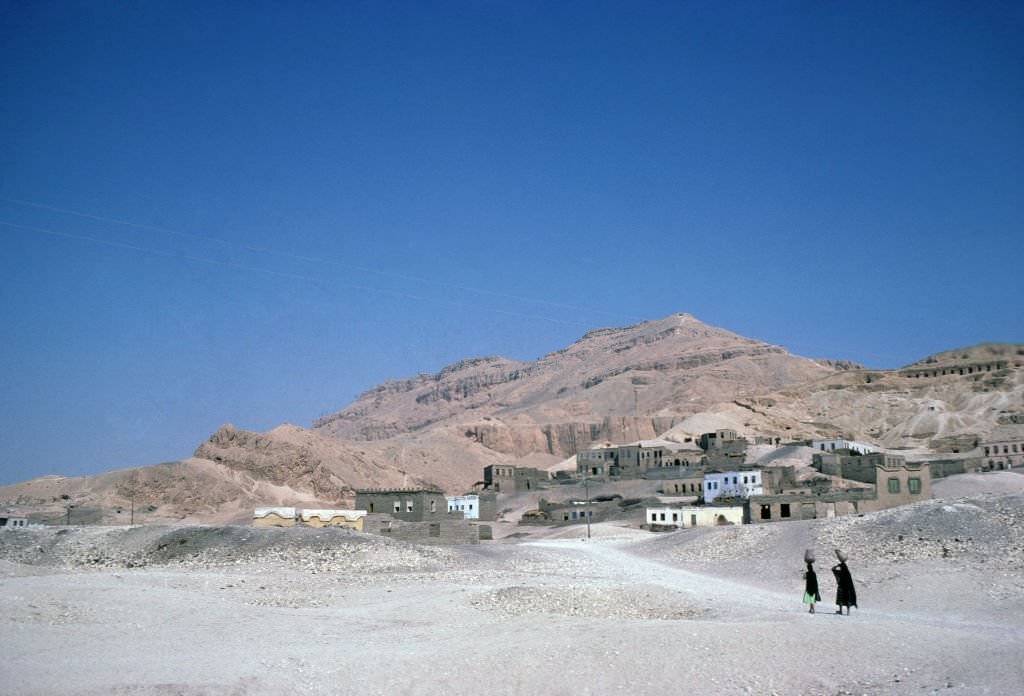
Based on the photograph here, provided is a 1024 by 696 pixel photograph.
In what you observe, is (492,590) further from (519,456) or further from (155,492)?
(519,456)

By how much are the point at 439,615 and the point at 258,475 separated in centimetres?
5534

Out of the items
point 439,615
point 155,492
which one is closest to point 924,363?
point 155,492

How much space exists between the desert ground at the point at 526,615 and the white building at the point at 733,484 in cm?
1758

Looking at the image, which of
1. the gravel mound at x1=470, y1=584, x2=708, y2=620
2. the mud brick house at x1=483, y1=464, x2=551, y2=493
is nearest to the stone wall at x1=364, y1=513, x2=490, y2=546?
the gravel mound at x1=470, y1=584, x2=708, y2=620

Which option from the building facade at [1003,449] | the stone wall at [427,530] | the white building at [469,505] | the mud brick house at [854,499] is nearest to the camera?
the stone wall at [427,530]

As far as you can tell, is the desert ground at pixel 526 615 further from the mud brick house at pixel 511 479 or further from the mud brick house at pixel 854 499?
the mud brick house at pixel 511 479

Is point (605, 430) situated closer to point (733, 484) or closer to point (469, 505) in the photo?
point (469, 505)

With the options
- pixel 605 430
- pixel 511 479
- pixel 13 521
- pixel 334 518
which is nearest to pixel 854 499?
pixel 334 518

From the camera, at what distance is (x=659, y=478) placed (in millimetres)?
71438

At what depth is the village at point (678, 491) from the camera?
146ft

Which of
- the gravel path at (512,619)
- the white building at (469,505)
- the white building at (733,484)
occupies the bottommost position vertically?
the gravel path at (512,619)

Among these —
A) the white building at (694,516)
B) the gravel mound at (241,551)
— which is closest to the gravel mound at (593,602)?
the gravel mound at (241,551)

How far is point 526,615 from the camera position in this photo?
71.7ft

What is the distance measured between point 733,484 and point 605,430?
7629 cm
